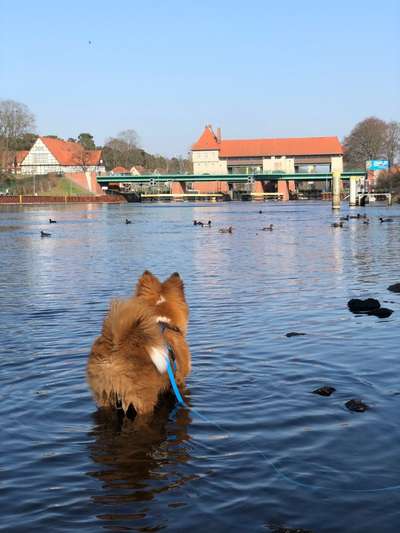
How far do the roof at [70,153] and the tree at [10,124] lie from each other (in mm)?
16077

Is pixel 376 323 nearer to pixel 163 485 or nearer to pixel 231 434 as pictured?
Result: pixel 231 434

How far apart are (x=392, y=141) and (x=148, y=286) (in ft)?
Answer: 543

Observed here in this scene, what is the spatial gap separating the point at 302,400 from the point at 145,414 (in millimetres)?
2089

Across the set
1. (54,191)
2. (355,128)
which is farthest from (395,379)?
(355,128)

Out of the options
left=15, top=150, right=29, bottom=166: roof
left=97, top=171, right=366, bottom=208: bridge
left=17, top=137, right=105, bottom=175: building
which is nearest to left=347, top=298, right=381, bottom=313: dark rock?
left=97, top=171, right=366, bottom=208: bridge

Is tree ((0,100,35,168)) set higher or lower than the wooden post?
higher

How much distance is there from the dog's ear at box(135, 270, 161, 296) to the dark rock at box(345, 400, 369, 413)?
7.86 ft

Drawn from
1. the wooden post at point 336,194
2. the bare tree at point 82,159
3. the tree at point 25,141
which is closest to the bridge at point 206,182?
the bare tree at point 82,159

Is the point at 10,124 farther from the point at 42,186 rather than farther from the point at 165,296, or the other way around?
the point at 165,296

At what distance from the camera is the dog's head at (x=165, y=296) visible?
735 centimetres

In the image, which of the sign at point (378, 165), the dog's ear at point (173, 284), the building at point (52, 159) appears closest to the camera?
the dog's ear at point (173, 284)

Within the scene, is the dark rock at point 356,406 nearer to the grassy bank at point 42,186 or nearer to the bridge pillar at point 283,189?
the grassy bank at point 42,186

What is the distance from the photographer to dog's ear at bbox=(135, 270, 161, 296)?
24.1 feet

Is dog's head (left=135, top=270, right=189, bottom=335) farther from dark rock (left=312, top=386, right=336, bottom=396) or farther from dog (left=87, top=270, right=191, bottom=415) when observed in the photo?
dark rock (left=312, top=386, right=336, bottom=396)
